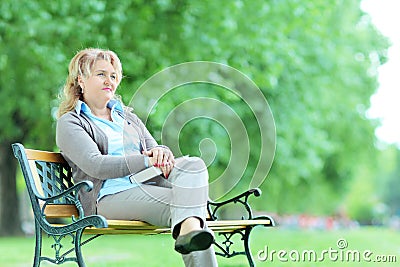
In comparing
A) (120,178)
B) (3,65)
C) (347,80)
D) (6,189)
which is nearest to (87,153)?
(120,178)

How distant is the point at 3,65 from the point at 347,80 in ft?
27.8

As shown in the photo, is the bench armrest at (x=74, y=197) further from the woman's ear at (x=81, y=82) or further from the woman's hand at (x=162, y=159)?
the woman's ear at (x=81, y=82)

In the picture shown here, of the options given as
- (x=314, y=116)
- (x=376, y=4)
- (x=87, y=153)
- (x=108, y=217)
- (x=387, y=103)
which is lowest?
(x=108, y=217)

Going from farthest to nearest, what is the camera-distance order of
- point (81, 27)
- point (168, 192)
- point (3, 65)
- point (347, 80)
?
point (347, 80) → point (3, 65) → point (81, 27) → point (168, 192)

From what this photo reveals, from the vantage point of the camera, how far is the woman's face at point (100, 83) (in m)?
3.72

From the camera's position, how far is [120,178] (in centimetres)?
353

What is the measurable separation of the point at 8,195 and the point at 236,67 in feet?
18.1

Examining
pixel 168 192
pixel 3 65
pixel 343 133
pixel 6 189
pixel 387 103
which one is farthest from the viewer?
pixel 387 103

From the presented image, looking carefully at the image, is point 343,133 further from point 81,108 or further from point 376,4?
point 81,108

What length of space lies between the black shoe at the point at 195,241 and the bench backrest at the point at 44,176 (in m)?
0.75

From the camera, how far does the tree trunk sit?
46.1 ft

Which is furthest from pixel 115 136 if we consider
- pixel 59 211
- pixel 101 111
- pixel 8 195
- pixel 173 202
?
pixel 8 195

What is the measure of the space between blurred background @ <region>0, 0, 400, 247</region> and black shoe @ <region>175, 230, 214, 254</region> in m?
4.17

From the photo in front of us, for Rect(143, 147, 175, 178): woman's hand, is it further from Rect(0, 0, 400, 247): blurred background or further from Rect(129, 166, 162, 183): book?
Rect(0, 0, 400, 247): blurred background
